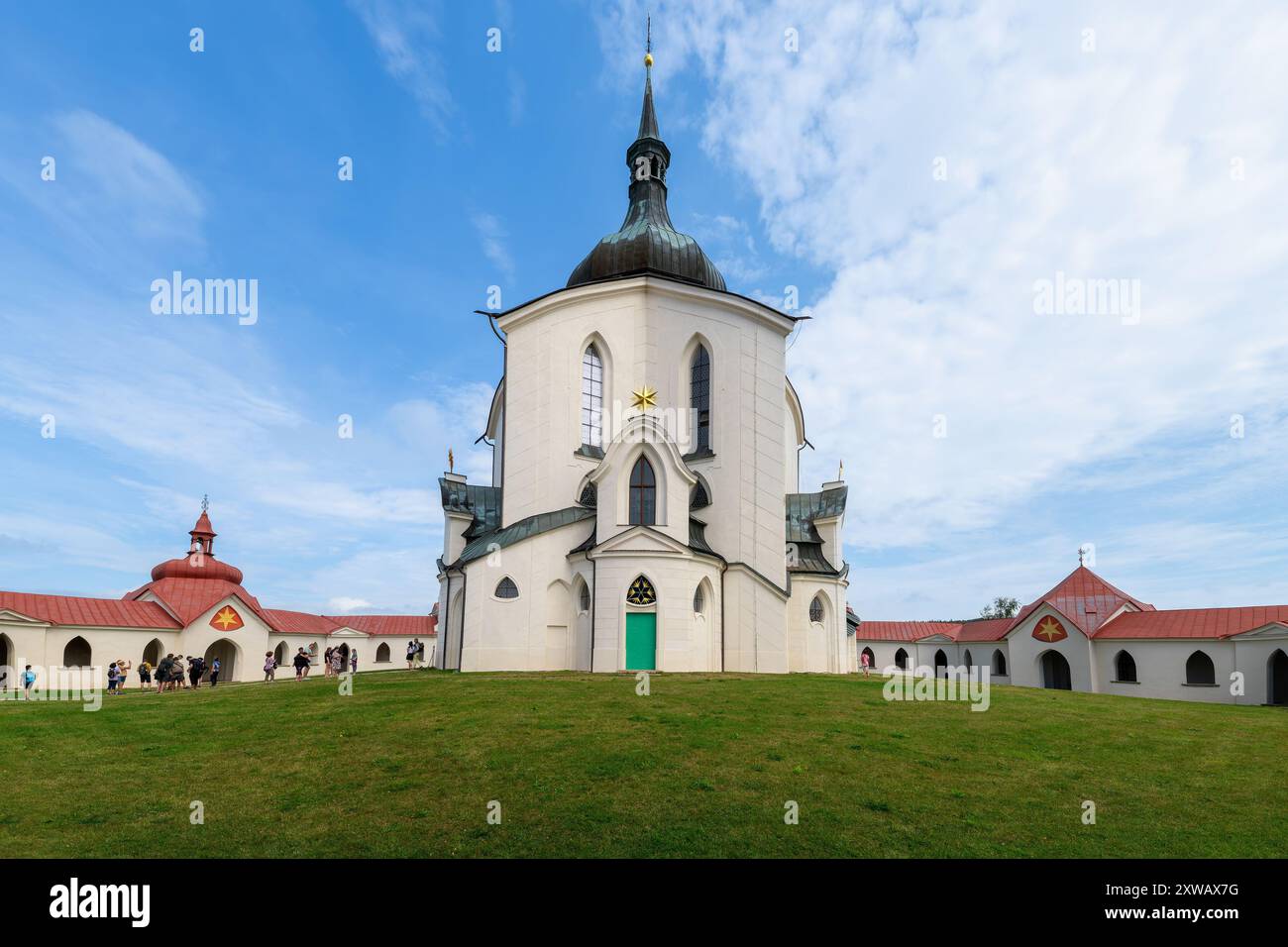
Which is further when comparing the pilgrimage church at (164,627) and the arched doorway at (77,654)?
the arched doorway at (77,654)

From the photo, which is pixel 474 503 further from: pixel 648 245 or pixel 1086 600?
pixel 1086 600

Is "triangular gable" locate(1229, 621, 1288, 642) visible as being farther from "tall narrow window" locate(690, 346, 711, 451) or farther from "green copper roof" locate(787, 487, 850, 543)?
"tall narrow window" locate(690, 346, 711, 451)

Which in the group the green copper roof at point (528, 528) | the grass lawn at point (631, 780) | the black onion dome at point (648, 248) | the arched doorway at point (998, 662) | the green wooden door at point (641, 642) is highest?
the black onion dome at point (648, 248)

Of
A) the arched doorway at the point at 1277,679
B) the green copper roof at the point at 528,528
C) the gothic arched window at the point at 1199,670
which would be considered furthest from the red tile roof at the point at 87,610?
the gothic arched window at the point at 1199,670

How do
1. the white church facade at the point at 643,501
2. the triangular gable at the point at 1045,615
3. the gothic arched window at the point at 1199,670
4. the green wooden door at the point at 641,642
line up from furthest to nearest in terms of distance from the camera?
1. the triangular gable at the point at 1045,615
2. the gothic arched window at the point at 1199,670
3. the white church facade at the point at 643,501
4. the green wooden door at the point at 641,642

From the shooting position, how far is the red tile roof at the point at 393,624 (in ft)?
214

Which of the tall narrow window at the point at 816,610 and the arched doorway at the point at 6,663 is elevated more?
the tall narrow window at the point at 816,610

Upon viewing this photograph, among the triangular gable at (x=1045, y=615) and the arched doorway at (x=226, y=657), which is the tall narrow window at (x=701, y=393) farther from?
the arched doorway at (x=226, y=657)

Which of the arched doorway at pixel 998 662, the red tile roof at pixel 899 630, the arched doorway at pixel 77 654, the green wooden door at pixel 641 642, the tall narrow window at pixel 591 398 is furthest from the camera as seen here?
the red tile roof at pixel 899 630

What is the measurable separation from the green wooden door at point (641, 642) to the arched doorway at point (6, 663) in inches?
1091

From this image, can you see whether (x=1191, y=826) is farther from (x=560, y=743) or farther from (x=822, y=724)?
(x=560, y=743)

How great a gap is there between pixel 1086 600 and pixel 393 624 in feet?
175
